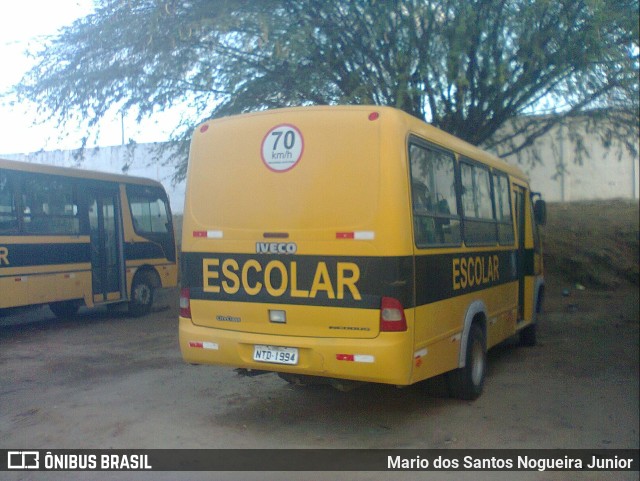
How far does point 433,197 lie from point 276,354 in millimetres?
2059

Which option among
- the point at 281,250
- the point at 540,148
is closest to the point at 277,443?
the point at 281,250

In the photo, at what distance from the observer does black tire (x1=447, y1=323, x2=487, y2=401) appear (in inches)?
270

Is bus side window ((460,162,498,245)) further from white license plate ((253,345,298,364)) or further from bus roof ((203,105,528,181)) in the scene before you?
white license plate ((253,345,298,364))

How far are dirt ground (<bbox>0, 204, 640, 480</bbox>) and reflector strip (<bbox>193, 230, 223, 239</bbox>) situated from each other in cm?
174

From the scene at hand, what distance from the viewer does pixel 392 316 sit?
5473 mm

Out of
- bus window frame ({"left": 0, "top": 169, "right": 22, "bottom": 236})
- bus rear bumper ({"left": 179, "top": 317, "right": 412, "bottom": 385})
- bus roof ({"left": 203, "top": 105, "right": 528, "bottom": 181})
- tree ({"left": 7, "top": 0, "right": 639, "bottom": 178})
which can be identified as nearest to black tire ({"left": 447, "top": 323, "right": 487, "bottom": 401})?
bus rear bumper ({"left": 179, "top": 317, "right": 412, "bottom": 385})

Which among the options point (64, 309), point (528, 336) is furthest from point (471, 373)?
point (64, 309)

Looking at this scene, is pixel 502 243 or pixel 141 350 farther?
pixel 141 350

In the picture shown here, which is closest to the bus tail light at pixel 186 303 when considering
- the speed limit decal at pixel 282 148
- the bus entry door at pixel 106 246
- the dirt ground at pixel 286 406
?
the dirt ground at pixel 286 406

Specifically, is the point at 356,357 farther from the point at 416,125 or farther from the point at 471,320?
the point at 416,125

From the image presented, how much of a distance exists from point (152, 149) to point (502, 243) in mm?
8587

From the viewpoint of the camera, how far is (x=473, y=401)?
7.09m

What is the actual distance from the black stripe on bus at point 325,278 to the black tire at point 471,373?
0.71m

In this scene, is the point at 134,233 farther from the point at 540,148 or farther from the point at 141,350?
the point at 540,148
